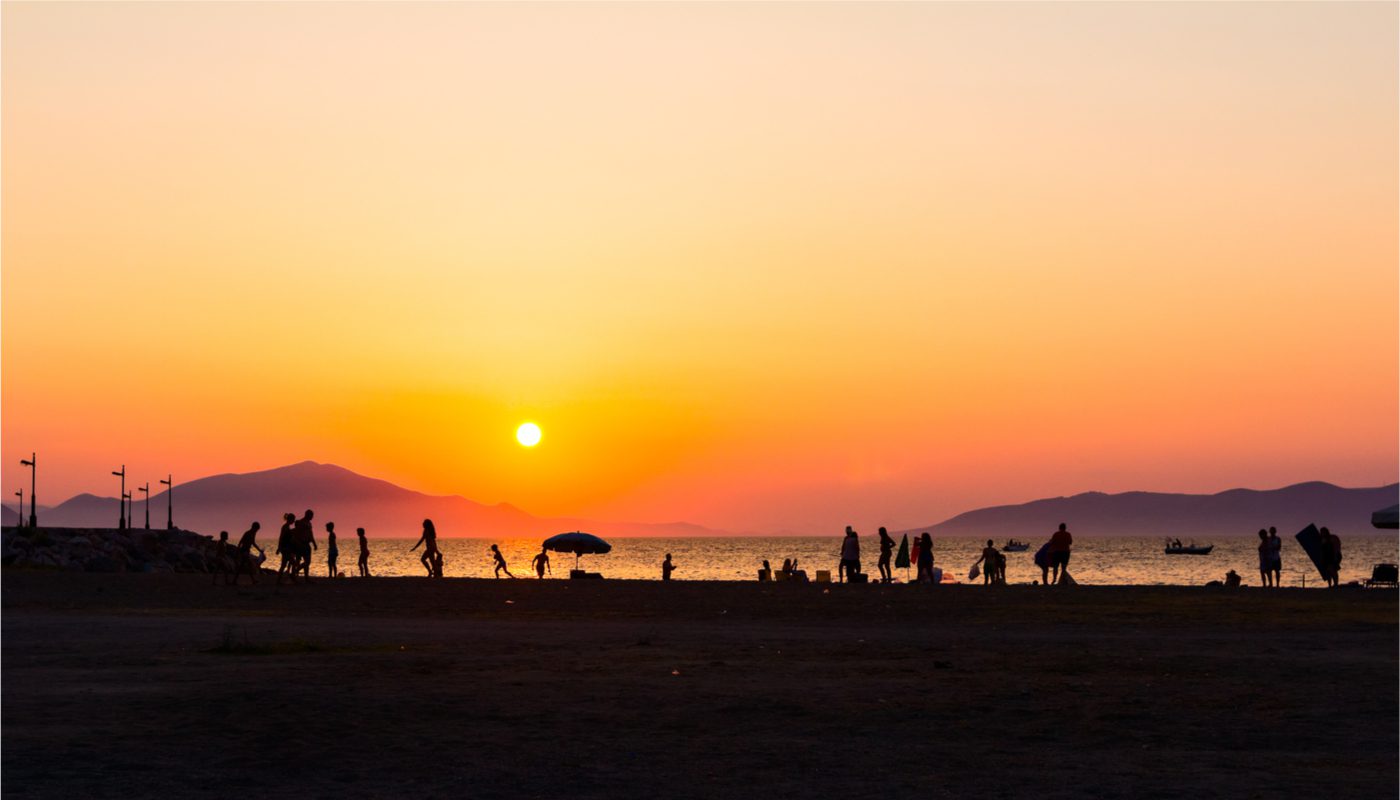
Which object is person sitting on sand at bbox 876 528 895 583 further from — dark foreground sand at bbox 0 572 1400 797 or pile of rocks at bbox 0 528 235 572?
pile of rocks at bbox 0 528 235 572

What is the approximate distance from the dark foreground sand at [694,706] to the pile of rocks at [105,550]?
112ft

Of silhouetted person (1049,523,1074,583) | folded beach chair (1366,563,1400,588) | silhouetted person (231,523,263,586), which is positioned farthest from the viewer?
folded beach chair (1366,563,1400,588)

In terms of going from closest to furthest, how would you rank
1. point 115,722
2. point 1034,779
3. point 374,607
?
point 1034,779 → point 115,722 → point 374,607

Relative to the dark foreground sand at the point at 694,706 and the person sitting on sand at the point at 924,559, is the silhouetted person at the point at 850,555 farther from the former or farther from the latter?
the dark foreground sand at the point at 694,706

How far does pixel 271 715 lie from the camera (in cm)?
1295

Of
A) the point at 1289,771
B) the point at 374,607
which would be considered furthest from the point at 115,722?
the point at 374,607

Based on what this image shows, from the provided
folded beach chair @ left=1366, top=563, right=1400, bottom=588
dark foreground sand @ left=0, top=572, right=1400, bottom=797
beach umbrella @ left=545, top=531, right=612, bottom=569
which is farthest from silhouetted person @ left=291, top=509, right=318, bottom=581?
folded beach chair @ left=1366, top=563, right=1400, bottom=588

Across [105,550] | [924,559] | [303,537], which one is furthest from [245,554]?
[105,550]

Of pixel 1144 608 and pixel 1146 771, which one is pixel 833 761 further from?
pixel 1144 608

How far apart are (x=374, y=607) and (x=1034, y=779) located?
20.7m

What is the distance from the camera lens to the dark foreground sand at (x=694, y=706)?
34.2 ft

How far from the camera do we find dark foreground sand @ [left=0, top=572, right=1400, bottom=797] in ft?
34.2

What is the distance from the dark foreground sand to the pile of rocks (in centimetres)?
3404

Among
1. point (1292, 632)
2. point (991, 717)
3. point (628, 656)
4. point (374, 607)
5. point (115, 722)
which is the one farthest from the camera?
point (374, 607)
